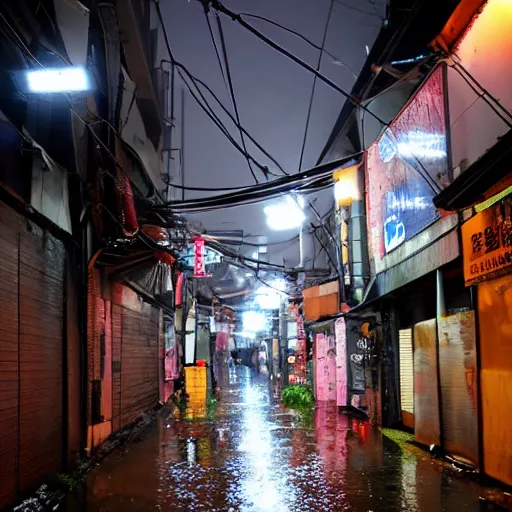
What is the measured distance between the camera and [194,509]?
23.5 ft

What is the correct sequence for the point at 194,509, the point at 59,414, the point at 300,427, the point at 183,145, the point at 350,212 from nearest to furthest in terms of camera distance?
the point at 194,509, the point at 59,414, the point at 300,427, the point at 350,212, the point at 183,145

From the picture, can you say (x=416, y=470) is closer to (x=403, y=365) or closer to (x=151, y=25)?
(x=403, y=365)

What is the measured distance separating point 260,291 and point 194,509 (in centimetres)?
2729

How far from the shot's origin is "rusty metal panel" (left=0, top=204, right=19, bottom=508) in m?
6.67

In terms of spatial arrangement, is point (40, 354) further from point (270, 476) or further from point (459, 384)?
point (459, 384)

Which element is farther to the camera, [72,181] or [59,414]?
[72,181]

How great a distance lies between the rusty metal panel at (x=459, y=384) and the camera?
870 centimetres

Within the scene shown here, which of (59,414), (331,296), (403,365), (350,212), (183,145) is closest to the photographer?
(59,414)

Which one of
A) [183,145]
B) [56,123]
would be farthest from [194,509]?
[183,145]

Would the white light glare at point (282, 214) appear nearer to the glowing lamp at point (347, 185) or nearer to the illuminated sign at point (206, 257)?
the illuminated sign at point (206, 257)

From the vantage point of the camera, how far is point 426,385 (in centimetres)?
1105

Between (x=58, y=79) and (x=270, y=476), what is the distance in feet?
23.7

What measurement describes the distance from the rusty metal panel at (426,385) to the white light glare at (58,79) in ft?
26.0

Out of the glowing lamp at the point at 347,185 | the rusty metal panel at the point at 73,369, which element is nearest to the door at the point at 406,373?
the glowing lamp at the point at 347,185
